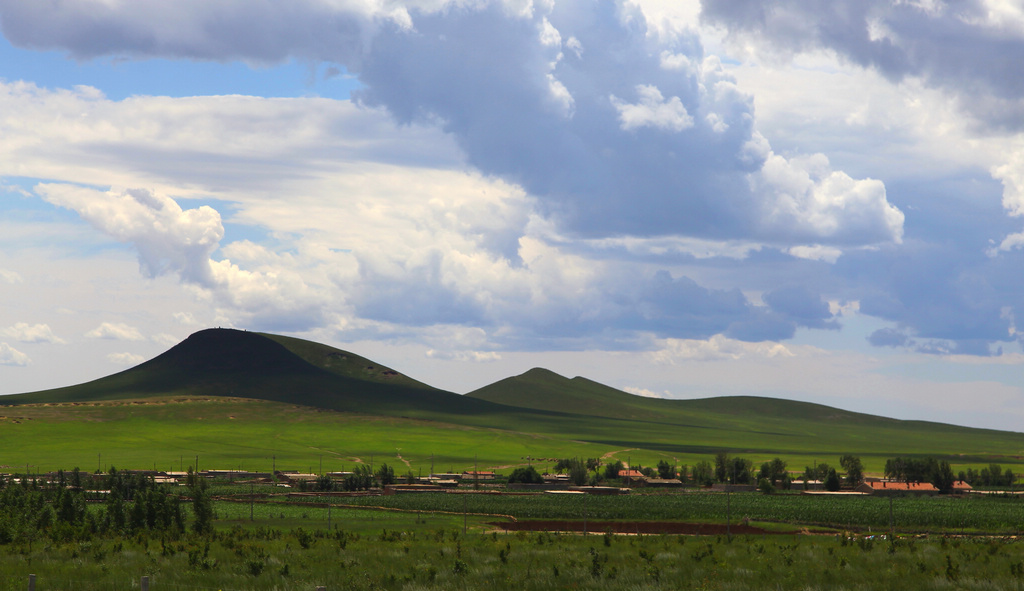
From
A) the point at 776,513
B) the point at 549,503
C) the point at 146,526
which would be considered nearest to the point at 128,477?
the point at 549,503

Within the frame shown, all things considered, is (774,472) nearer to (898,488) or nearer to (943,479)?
(898,488)

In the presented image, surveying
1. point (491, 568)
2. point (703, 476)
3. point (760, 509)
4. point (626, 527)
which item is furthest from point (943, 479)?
point (491, 568)

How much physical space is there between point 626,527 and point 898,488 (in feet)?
334

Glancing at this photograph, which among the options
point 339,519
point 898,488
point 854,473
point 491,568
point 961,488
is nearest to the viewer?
point 491,568

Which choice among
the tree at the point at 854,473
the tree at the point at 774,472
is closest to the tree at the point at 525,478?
the tree at the point at 774,472

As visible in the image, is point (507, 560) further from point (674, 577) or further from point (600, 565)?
point (674, 577)

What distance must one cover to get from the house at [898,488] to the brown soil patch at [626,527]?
276 ft

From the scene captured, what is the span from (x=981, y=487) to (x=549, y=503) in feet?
360

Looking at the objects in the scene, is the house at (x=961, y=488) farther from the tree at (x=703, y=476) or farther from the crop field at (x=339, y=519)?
the crop field at (x=339, y=519)

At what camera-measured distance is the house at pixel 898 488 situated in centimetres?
16505

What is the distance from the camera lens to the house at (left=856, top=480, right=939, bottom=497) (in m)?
165

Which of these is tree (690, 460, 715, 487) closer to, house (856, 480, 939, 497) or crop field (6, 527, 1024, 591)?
house (856, 480, 939, 497)

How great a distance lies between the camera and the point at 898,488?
170250 millimetres

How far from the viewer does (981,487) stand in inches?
7485
